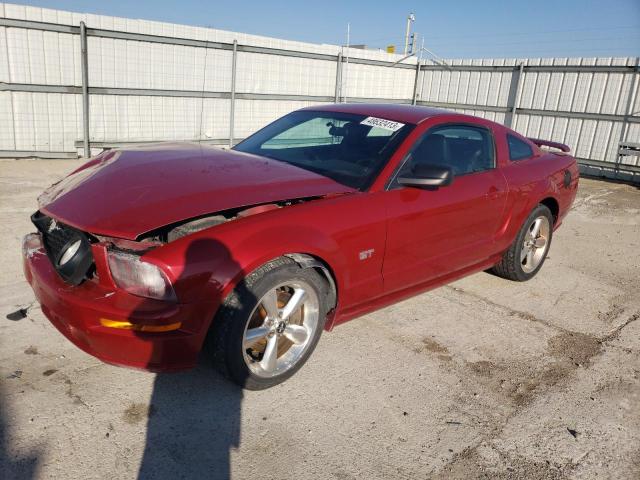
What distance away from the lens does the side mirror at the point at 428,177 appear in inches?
134

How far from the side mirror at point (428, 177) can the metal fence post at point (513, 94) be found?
10.5 meters

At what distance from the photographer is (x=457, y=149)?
4176 millimetres

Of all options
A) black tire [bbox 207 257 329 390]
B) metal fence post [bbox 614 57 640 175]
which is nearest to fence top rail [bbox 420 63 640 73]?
metal fence post [bbox 614 57 640 175]

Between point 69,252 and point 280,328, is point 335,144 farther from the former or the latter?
point 69,252

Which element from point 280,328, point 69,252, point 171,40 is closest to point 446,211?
point 280,328

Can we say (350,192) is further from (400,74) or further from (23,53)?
(400,74)

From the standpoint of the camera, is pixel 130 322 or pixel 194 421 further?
pixel 194 421

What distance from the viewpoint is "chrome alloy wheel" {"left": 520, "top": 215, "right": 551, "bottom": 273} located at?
4.96 m

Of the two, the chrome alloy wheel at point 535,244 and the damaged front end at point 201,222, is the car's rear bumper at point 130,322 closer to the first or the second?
the damaged front end at point 201,222

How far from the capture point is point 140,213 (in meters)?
2.74

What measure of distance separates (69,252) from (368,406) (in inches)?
70.0

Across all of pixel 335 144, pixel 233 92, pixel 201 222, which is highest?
pixel 233 92

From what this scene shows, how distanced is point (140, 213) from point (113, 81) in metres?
8.43

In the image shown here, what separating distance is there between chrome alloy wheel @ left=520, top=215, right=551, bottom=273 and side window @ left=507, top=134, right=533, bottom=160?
0.59 meters
